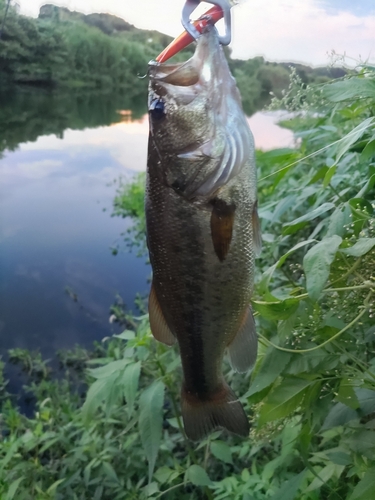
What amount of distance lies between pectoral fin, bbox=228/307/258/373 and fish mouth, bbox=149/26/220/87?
1.21 feet

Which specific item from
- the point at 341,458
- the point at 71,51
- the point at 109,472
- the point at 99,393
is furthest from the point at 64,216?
the point at 341,458

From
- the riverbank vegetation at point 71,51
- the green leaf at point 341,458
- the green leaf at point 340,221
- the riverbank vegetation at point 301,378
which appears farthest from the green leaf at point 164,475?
the riverbank vegetation at point 71,51

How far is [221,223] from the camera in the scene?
602 mm

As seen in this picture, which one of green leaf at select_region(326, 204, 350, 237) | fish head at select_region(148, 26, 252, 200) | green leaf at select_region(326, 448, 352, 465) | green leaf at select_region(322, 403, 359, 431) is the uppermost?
fish head at select_region(148, 26, 252, 200)

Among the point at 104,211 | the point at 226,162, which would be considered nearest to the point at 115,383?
the point at 226,162

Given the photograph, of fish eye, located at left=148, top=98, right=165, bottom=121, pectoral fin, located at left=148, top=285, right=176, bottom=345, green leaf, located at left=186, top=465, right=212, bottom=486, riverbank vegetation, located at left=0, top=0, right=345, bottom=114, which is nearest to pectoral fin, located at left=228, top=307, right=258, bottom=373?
pectoral fin, located at left=148, top=285, right=176, bottom=345

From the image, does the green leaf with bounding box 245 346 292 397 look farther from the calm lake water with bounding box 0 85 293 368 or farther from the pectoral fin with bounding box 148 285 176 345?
the calm lake water with bounding box 0 85 293 368

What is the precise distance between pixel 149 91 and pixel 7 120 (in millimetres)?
6820

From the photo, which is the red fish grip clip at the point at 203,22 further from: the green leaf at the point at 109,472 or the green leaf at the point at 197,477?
the green leaf at the point at 109,472

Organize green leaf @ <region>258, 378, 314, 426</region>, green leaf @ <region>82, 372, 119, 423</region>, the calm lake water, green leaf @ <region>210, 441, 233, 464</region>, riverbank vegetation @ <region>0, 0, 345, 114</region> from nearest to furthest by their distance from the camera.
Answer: green leaf @ <region>258, 378, 314, 426</region>, green leaf @ <region>82, 372, 119, 423</region>, green leaf @ <region>210, 441, 233, 464</region>, the calm lake water, riverbank vegetation @ <region>0, 0, 345, 114</region>

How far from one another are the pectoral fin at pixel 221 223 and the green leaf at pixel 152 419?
0.49 m

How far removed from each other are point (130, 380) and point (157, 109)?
611 millimetres

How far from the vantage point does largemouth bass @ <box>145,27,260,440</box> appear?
603 mm

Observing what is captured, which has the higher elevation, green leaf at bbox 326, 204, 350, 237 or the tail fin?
green leaf at bbox 326, 204, 350, 237
